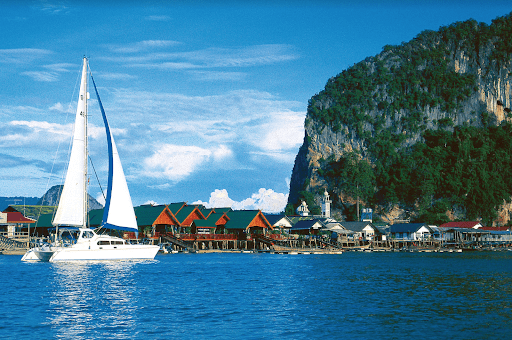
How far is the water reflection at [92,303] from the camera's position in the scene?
876 inches

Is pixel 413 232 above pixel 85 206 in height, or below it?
below

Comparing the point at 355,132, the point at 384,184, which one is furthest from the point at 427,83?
the point at 384,184

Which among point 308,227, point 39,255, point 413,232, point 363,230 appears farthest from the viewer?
point 363,230

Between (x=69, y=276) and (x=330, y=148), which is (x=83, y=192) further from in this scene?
(x=330, y=148)

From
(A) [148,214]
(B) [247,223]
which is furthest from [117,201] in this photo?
(B) [247,223]

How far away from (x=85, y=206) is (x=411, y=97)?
132440 millimetres

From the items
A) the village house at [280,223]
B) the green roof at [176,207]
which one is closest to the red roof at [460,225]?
the village house at [280,223]

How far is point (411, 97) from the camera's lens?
165 metres

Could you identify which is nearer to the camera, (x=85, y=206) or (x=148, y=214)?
(x=85, y=206)

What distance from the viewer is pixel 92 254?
48219 mm

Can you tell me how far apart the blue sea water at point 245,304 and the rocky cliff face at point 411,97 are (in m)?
108

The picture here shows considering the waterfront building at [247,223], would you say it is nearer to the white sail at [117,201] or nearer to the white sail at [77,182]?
the white sail at [117,201]

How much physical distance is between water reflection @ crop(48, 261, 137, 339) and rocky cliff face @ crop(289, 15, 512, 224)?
111m

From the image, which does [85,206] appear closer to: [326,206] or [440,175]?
[326,206]
